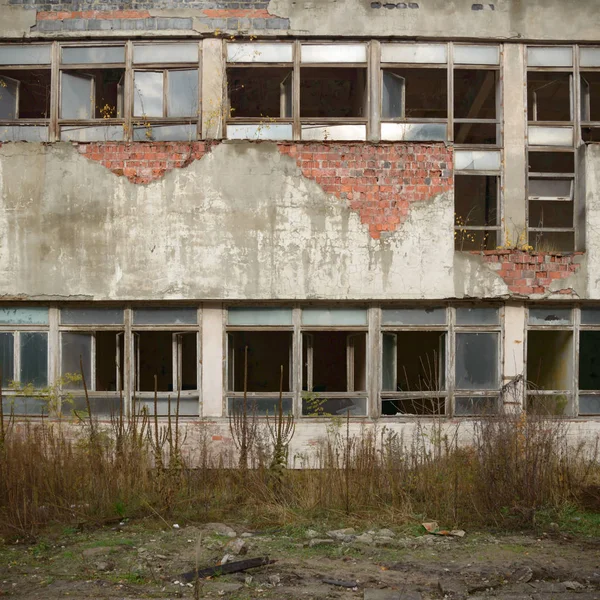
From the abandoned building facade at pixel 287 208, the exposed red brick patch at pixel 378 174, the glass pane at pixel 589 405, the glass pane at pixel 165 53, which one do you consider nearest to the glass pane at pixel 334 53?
the abandoned building facade at pixel 287 208

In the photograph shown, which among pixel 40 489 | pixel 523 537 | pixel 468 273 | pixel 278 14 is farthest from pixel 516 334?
pixel 40 489

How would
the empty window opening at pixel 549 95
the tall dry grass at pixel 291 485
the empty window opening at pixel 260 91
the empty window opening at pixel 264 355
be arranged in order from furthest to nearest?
the empty window opening at pixel 264 355 < the empty window opening at pixel 549 95 < the empty window opening at pixel 260 91 < the tall dry grass at pixel 291 485

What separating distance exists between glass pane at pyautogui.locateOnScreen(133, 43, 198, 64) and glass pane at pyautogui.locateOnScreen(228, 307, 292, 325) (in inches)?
148

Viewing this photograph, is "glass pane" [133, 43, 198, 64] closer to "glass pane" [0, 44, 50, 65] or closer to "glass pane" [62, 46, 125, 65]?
"glass pane" [62, 46, 125, 65]

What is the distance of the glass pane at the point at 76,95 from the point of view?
→ 34.1ft

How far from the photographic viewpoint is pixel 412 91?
12.9 m

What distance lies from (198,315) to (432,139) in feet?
14.0

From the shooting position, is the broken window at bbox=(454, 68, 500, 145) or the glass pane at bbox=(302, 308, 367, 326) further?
the broken window at bbox=(454, 68, 500, 145)

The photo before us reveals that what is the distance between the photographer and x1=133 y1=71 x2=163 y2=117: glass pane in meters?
10.3

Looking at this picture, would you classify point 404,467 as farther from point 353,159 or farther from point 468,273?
point 353,159

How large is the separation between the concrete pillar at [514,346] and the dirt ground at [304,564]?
338 centimetres

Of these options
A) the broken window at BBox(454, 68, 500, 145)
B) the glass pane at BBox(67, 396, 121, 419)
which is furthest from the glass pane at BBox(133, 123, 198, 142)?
the broken window at BBox(454, 68, 500, 145)

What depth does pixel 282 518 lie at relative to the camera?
7121 millimetres

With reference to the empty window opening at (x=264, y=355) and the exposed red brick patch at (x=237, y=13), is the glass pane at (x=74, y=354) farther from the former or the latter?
the exposed red brick patch at (x=237, y=13)
